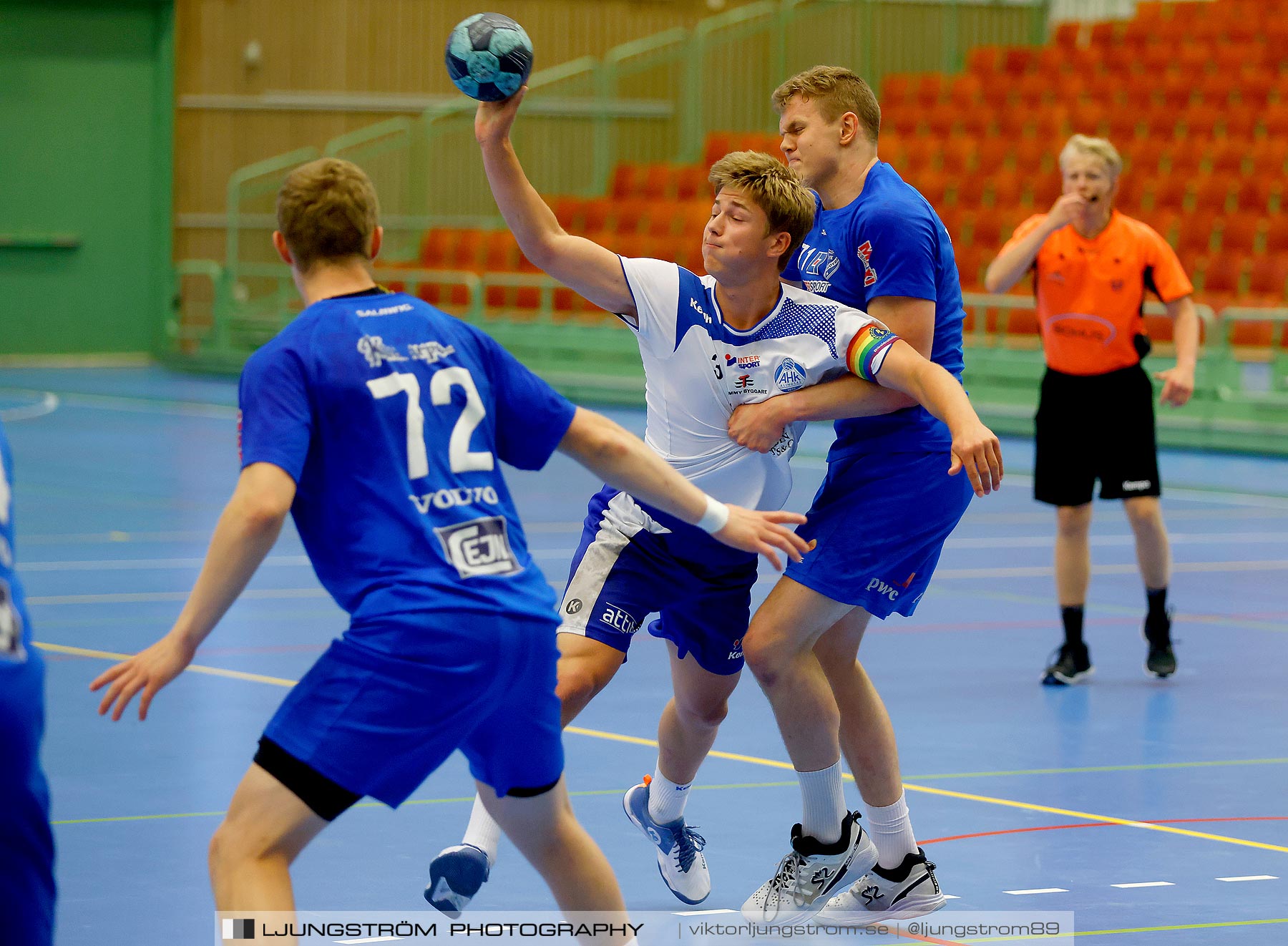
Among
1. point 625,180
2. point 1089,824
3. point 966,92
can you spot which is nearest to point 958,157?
point 966,92

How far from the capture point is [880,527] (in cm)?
486

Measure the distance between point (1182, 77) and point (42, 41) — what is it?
1375 cm

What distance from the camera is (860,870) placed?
5.02 m

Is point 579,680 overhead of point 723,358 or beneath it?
beneath

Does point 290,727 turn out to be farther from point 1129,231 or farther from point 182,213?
point 182,213

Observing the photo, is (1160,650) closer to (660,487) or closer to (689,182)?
(660,487)

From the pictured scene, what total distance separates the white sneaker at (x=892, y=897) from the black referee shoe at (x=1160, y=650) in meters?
3.34

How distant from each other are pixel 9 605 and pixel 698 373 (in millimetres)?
2171

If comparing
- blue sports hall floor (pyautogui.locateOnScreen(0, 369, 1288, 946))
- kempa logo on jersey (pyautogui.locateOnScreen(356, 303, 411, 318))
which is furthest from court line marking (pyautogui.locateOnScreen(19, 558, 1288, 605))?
kempa logo on jersey (pyautogui.locateOnScreen(356, 303, 411, 318))

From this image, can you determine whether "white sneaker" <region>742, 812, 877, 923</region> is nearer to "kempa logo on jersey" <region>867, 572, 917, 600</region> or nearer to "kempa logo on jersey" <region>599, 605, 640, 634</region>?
"kempa logo on jersey" <region>867, 572, 917, 600</region>

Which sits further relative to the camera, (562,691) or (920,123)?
(920,123)

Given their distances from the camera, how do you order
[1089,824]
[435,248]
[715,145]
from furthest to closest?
[435,248]
[715,145]
[1089,824]

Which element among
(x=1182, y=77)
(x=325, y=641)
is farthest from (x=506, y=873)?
(x=1182, y=77)

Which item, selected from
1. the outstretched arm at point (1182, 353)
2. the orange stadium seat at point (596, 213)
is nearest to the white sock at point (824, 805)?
the outstretched arm at point (1182, 353)
